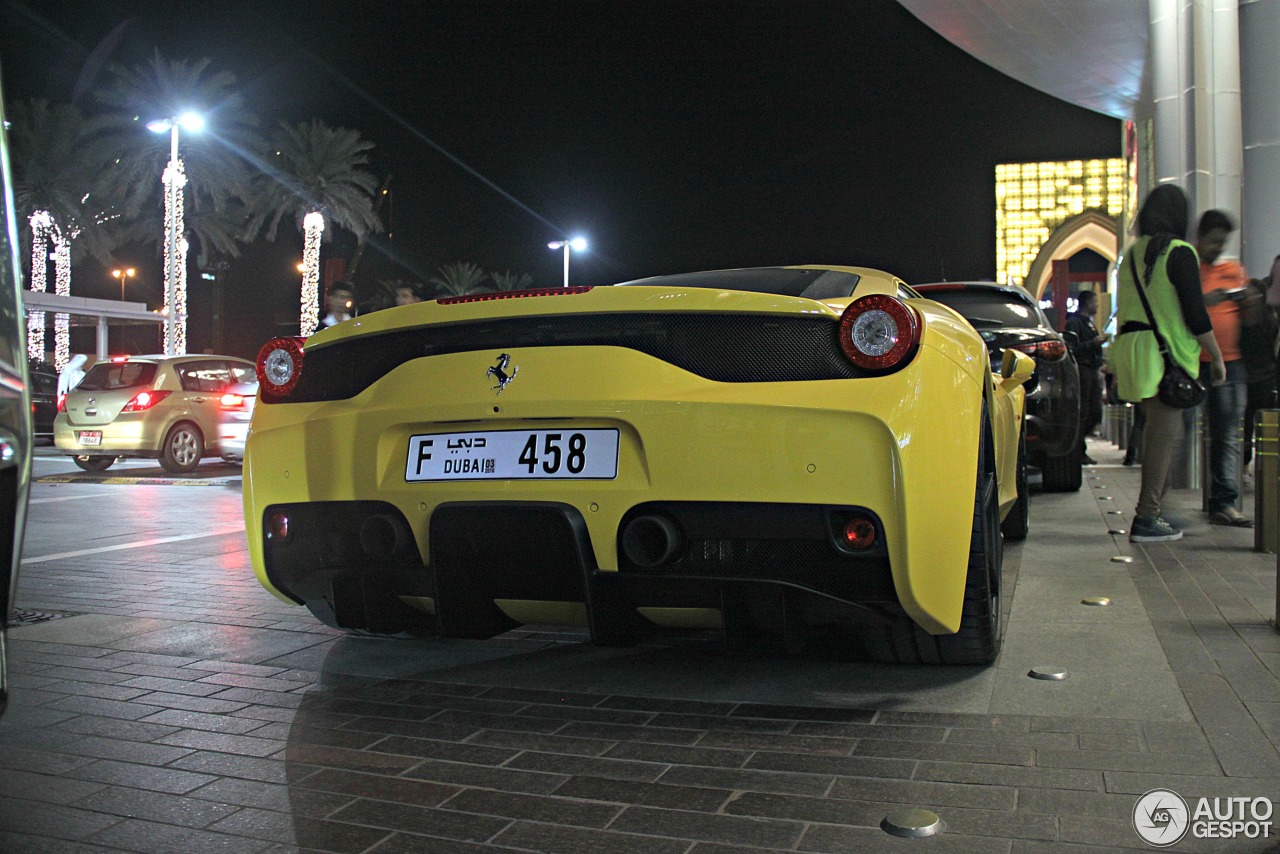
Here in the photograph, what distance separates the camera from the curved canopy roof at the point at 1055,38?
24734 mm

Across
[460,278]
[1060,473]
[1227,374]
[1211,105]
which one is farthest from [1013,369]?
[460,278]

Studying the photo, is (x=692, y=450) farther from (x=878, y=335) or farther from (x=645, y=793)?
(x=645, y=793)

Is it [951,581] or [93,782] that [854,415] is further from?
[93,782]

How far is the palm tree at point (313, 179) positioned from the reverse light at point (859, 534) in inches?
1526

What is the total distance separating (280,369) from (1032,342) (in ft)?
17.2

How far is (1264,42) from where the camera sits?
12.5m

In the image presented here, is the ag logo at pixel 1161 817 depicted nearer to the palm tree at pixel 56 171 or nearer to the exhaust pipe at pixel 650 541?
the exhaust pipe at pixel 650 541

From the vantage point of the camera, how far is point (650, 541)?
300cm

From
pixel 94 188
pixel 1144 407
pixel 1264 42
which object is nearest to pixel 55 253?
pixel 94 188

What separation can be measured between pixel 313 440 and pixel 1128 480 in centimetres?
896

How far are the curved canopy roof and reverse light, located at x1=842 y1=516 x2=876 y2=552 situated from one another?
24.2m

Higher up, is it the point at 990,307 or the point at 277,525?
the point at 990,307

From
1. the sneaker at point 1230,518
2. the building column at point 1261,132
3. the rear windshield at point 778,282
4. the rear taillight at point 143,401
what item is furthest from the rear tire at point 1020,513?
the rear taillight at point 143,401

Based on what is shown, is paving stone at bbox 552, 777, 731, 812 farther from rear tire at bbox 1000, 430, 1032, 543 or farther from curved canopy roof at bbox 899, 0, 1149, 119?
curved canopy roof at bbox 899, 0, 1149, 119
